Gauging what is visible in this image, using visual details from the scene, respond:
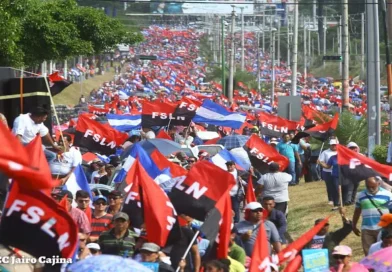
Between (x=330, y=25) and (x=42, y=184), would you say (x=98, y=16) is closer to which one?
(x=42, y=184)

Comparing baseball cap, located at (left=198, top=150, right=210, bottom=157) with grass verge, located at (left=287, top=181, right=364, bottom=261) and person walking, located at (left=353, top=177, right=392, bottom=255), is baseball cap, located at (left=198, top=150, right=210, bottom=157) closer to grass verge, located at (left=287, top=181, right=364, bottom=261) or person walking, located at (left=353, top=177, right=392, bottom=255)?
grass verge, located at (left=287, top=181, right=364, bottom=261)

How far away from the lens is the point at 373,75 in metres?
25.5

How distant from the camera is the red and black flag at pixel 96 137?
22828mm

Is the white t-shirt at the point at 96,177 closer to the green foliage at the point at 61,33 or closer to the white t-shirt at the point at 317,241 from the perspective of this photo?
the white t-shirt at the point at 317,241

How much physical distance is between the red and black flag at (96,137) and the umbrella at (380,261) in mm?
12848

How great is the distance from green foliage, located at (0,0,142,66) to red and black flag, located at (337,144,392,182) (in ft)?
50.8

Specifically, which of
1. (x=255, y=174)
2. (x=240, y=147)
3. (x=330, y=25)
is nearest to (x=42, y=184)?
(x=255, y=174)

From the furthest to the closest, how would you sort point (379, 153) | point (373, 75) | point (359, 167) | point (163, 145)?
point (373, 75) < point (379, 153) < point (163, 145) < point (359, 167)

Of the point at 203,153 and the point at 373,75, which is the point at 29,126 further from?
the point at 373,75

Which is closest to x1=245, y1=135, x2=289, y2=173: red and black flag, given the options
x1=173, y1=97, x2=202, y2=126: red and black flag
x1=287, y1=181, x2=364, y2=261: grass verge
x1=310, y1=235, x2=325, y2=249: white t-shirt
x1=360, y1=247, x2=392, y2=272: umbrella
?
x1=287, y1=181, x2=364, y2=261: grass verge

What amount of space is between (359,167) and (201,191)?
162 inches

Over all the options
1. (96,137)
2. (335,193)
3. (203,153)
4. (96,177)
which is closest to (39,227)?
(96,177)

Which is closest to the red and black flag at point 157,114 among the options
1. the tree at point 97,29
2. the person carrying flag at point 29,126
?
the person carrying flag at point 29,126

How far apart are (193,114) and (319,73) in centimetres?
9473
